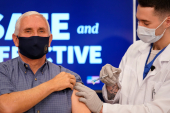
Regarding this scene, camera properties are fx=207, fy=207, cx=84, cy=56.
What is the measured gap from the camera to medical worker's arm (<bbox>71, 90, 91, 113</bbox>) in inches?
70.4

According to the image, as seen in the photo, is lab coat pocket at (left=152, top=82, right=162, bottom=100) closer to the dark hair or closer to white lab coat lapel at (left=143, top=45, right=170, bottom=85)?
white lab coat lapel at (left=143, top=45, right=170, bottom=85)

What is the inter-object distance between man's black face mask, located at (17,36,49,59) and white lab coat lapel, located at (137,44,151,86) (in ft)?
3.20

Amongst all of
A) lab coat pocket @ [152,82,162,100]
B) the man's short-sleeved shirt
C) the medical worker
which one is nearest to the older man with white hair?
the man's short-sleeved shirt

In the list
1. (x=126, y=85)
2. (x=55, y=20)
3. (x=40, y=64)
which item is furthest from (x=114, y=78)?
(x=55, y=20)

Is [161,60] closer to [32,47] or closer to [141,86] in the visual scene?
[141,86]

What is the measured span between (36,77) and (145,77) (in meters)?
1.03

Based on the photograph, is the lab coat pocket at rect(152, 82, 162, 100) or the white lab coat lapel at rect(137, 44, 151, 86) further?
the white lab coat lapel at rect(137, 44, 151, 86)

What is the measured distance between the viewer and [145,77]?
201 centimetres

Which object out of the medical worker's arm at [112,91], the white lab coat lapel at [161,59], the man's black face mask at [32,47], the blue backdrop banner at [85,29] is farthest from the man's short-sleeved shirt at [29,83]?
the blue backdrop banner at [85,29]

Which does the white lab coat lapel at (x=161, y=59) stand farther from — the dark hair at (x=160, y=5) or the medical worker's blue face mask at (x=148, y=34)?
the dark hair at (x=160, y=5)

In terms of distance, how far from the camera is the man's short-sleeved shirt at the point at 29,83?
1.70 metres

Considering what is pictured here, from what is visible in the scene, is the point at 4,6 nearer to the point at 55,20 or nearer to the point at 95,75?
the point at 55,20

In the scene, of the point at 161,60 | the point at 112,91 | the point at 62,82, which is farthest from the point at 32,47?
the point at 161,60

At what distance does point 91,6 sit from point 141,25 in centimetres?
107
